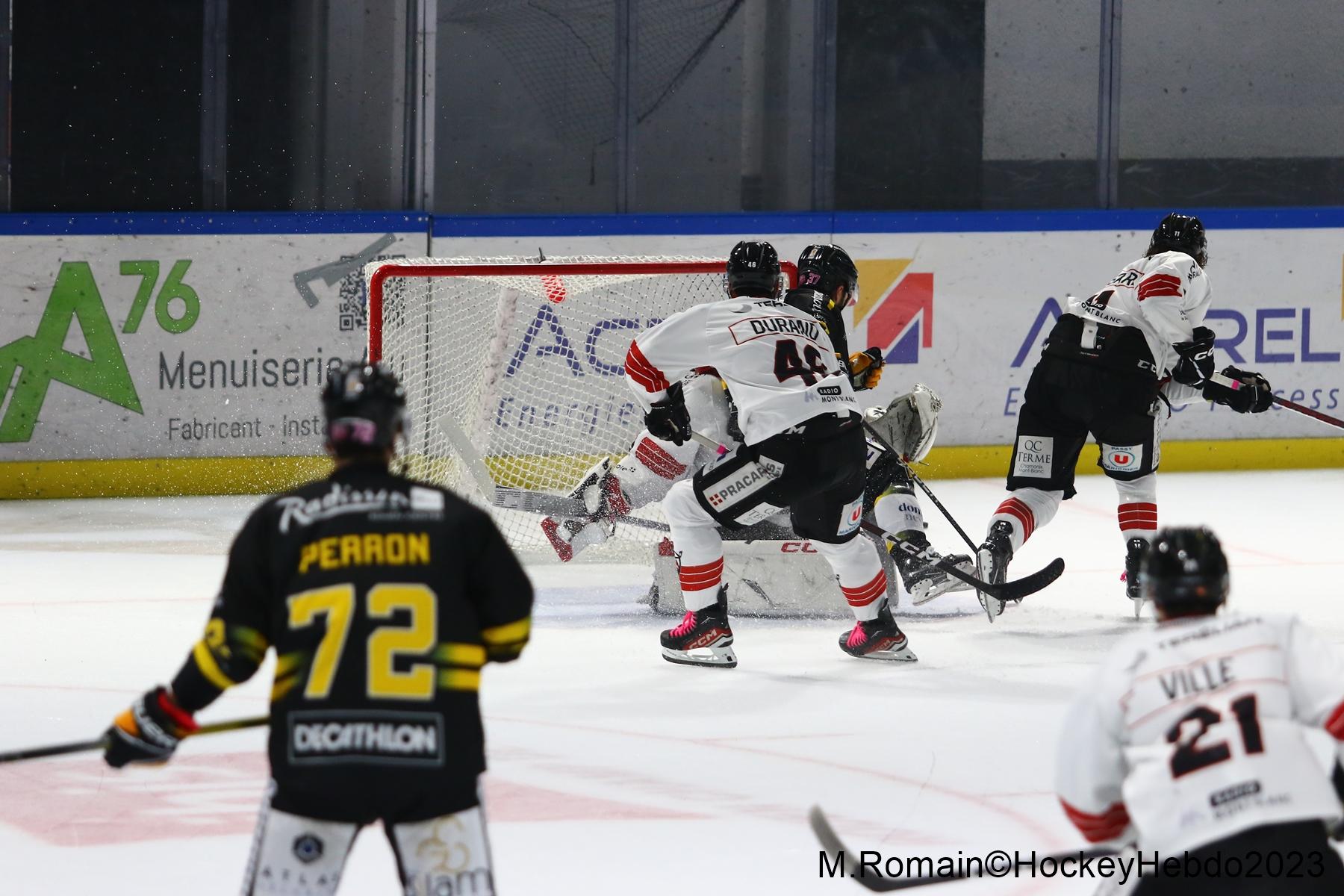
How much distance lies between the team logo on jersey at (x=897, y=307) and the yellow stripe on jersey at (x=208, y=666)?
256 inches

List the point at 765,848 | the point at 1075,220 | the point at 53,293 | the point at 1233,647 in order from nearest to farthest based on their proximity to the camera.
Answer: the point at 1233,647 → the point at 765,848 → the point at 53,293 → the point at 1075,220

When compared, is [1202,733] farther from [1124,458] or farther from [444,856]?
[1124,458]

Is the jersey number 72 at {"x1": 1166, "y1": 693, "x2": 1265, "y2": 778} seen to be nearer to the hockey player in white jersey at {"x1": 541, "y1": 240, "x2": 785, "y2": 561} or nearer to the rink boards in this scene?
the hockey player in white jersey at {"x1": 541, "y1": 240, "x2": 785, "y2": 561}

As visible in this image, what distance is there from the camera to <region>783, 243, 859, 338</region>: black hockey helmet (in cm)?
552

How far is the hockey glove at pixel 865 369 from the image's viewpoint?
A: 5.76 m

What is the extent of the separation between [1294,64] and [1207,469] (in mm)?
2018

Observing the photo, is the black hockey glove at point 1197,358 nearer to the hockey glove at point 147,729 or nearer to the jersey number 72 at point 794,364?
the jersey number 72 at point 794,364

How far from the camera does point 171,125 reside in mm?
8320

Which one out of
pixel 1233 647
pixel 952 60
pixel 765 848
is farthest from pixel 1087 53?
pixel 1233 647

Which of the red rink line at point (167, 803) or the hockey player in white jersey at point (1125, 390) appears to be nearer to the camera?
the red rink line at point (167, 803)

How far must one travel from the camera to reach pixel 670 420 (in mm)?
5172

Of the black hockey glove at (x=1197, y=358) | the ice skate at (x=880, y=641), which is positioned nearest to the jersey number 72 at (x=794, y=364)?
the ice skate at (x=880, y=641)

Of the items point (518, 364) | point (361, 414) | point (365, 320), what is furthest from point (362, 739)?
point (365, 320)

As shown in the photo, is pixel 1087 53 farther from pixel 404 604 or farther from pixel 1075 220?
pixel 404 604
